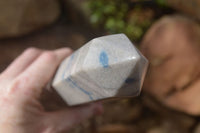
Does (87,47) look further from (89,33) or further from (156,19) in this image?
(89,33)

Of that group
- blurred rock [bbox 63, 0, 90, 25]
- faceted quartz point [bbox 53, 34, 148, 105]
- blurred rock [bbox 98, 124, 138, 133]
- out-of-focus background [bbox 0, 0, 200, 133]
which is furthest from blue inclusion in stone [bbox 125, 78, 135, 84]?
blurred rock [bbox 63, 0, 90, 25]

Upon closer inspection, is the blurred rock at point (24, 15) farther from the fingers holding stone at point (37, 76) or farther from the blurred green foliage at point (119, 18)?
→ the fingers holding stone at point (37, 76)

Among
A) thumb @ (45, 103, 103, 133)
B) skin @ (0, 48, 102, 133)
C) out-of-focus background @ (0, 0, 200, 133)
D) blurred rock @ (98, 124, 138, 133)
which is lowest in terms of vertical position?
blurred rock @ (98, 124, 138, 133)

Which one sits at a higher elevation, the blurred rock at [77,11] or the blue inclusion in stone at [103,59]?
the blue inclusion in stone at [103,59]

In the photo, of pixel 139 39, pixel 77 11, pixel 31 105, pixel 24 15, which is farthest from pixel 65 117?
pixel 77 11

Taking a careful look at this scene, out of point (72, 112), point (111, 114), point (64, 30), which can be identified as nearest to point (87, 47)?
point (72, 112)

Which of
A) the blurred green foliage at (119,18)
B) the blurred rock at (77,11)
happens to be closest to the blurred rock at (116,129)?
the blurred green foliage at (119,18)

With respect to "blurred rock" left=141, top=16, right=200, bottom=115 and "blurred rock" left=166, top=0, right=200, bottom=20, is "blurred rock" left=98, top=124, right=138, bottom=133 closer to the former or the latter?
"blurred rock" left=141, top=16, right=200, bottom=115
